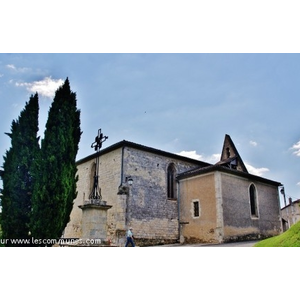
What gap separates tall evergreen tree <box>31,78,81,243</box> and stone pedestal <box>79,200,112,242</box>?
2245mm

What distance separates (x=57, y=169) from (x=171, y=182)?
8.95 m

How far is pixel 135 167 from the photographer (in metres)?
17.0

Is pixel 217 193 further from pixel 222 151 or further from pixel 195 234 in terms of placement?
pixel 222 151

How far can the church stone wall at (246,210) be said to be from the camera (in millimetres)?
16328

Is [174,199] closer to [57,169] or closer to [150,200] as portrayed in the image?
[150,200]

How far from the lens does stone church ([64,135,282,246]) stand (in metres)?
16.1

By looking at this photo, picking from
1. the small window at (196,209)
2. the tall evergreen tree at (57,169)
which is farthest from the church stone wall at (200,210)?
the tall evergreen tree at (57,169)

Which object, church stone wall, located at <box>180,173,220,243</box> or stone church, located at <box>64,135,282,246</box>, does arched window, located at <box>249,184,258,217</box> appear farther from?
church stone wall, located at <box>180,173,220,243</box>

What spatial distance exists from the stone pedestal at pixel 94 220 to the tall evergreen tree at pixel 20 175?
308cm

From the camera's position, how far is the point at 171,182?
19000mm

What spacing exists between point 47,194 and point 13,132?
3332mm

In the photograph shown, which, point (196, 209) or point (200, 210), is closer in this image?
point (200, 210)

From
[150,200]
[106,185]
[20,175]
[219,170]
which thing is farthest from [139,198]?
[20,175]

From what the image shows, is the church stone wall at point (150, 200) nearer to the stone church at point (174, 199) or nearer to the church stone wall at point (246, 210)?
the stone church at point (174, 199)
